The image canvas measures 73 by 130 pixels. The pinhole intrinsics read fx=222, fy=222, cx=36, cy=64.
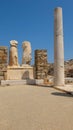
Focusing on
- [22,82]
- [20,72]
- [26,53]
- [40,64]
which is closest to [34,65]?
[40,64]

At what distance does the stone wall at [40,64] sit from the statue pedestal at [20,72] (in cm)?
52

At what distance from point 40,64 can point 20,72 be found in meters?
1.73

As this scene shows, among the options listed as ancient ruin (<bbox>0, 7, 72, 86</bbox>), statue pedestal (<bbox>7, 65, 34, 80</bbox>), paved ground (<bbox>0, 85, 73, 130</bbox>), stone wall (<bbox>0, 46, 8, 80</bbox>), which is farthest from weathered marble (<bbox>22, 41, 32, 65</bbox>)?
paved ground (<bbox>0, 85, 73, 130</bbox>)

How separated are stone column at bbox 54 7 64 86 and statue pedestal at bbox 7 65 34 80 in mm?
3149

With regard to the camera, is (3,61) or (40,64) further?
(40,64)

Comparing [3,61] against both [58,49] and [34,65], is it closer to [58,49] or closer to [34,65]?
[34,65]

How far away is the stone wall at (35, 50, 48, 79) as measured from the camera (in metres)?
17.8

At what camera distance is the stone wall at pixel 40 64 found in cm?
1775

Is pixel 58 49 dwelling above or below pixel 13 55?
above

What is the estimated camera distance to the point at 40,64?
17844 millimetres

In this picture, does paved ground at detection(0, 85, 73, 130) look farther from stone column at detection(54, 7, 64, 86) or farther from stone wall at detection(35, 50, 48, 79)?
stone wall at detection(35, 50, 48, 79)

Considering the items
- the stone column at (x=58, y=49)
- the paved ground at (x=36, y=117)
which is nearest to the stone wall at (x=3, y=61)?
the stone column at (x=58, y=49)

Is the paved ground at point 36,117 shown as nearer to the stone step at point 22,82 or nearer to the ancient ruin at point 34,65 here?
the ancient ruin at point 34,65

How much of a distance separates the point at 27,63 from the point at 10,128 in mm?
13905
